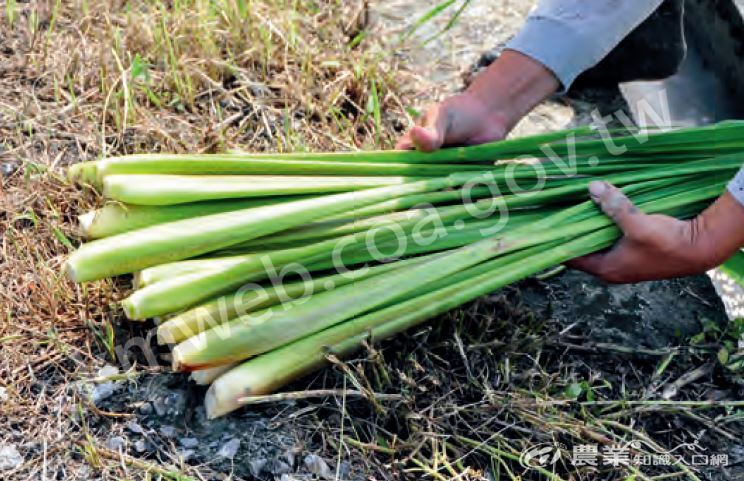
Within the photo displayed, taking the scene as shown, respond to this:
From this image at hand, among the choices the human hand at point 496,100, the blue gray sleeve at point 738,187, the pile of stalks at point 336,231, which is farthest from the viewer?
the human hand at point 496,100

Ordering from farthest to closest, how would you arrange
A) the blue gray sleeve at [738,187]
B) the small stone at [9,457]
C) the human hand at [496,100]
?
the human hand at [496,100] < the blue gray sleeve at [738,187] < the small stone at [9,457]

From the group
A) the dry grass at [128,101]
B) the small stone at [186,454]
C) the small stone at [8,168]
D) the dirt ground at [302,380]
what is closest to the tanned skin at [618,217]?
the dirt ground at [302,380]

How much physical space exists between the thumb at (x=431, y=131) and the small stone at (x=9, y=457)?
1150mm

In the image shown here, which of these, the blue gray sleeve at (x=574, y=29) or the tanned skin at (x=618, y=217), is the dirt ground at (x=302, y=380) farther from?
the blue gray sleeve at (x=574, y=29)

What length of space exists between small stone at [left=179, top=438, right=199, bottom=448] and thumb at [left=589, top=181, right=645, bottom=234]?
1.10 metres

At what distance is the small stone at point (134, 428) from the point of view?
1.86 m

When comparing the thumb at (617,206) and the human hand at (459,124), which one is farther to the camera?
the human hand at (459,124)

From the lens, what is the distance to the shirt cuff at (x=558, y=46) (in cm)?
232

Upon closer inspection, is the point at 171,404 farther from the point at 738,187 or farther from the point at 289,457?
the point at 738,187

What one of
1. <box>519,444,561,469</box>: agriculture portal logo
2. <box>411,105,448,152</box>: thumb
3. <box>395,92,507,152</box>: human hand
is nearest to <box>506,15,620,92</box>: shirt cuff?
<box>395,92,507,152</box>: human hand

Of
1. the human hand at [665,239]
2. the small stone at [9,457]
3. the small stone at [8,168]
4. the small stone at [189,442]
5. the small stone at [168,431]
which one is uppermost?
the human hand at [665,239]

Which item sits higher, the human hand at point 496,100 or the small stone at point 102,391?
the human hand at point 496,100

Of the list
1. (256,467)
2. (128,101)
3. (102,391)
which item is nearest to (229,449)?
(256,467)

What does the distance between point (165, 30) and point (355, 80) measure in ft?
1.98
